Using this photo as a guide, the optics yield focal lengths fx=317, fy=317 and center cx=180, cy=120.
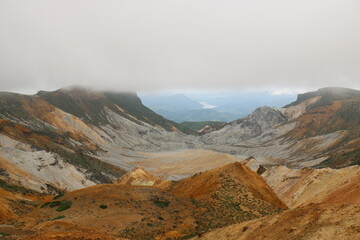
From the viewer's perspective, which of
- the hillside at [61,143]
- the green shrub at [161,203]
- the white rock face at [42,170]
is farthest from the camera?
the hillside at [61,143]

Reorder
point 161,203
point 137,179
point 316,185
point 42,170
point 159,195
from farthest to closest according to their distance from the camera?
point 42,170 < point 137,179 < point 316,185 < point 159,195 < point 161,203

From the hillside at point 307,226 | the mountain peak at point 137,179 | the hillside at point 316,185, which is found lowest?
the mountain peak at point 137,179

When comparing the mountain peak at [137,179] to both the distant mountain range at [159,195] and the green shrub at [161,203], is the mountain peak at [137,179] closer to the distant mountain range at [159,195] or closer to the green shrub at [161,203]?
the distant mountain range at [159,195]

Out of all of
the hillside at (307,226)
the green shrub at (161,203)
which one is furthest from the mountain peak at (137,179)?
the hillside at (307,226)

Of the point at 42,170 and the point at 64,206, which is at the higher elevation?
the point at 64,206

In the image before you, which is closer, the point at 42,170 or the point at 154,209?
the point at 154,209

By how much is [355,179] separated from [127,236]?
1381 inches

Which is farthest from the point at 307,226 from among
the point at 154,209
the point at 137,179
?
the point at 137,179

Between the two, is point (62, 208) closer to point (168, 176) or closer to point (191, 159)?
point (168, 176)

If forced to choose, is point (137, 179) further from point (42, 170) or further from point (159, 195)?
point (159, 195)

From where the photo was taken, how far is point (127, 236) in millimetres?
27469

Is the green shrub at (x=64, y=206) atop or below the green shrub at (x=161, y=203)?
below

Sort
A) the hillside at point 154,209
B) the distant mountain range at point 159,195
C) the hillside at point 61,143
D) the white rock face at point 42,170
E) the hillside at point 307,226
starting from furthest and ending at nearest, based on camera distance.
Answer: the hillside at point 61,143 < the white rock face at point 42,170 < the hillside at point 154,209 < the distant mountain range at point 159,195 < the hillside at point 307,226

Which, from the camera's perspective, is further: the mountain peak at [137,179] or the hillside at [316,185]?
the mountain peak at [137,179]
